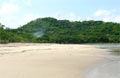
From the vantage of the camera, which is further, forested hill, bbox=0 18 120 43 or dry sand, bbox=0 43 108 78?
forested hill, bbox=0 18 120 43

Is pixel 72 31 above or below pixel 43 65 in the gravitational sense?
above

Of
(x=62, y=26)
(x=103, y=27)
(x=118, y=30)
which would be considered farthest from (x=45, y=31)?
(x=118, y=30)

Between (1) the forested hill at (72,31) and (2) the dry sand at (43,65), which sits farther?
(1) the forested hill at (72,31)

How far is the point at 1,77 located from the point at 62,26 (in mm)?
120340

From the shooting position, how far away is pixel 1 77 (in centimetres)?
611

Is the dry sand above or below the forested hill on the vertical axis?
below

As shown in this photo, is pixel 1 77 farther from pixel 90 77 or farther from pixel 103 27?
pixel 103 27

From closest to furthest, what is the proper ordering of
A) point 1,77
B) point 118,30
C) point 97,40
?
point 1,77
point 97,40
point 118,30

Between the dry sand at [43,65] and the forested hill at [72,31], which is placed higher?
the forested hill at [72,31]

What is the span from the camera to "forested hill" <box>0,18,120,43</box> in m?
88.5

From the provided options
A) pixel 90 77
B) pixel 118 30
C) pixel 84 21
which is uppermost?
pixel 84 21

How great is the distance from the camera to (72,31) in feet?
369

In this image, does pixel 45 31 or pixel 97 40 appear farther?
pixel 45 31

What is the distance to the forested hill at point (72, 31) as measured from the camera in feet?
290
